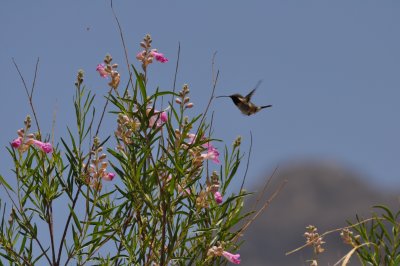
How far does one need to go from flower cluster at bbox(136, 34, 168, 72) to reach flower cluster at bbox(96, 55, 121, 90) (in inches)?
6.1

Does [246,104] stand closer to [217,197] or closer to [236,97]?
[236,97]

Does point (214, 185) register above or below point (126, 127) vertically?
below

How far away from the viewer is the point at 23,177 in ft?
13.7

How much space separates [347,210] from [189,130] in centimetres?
13250

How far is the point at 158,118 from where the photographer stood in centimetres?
388

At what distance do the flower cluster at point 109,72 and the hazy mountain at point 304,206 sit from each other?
122273 millimetres

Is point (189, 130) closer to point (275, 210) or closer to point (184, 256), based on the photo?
point (184, 256)

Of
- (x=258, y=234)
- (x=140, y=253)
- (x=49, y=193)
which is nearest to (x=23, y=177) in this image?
(x=49, y=193)

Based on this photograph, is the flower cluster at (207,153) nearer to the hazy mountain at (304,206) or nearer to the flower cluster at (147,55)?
the flower cluster at (147,55)

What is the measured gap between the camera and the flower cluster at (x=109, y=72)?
4.12 metres

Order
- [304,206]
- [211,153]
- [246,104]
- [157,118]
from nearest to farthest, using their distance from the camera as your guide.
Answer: [157,118]
[211,153]
[246,104]
[304,206]

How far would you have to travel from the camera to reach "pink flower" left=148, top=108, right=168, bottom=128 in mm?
3916

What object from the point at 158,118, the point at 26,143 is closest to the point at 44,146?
the point at 26,143

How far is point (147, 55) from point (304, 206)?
142457 millimetres
